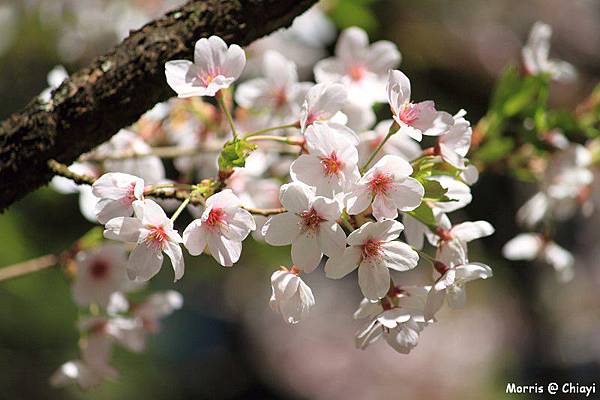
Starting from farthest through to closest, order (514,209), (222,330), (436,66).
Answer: (222,330) < (514,209) < (436,66)

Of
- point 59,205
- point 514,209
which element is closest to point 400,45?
point 514,209

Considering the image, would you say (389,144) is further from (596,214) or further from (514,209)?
(596,214)

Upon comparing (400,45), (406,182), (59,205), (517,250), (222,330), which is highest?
(406,182)

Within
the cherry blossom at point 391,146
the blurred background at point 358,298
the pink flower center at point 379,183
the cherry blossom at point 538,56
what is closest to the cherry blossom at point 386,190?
the pink flower center at point 379,183

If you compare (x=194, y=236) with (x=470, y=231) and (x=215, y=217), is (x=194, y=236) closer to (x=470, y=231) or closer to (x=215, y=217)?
(x=215, y=217)

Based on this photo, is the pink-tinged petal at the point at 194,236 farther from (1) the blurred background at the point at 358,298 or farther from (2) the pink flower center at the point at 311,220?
(1) the blurred background at the point at 358,298

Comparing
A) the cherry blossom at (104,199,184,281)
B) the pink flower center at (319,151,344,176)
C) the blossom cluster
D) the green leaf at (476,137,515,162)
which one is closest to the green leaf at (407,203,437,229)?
the blossom cluster
